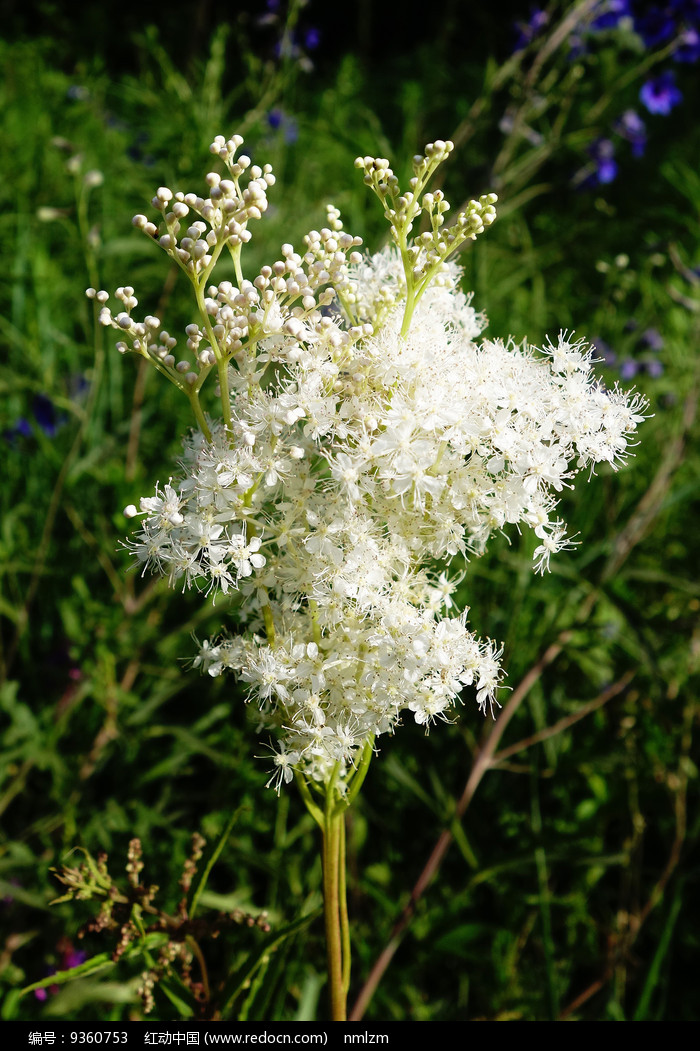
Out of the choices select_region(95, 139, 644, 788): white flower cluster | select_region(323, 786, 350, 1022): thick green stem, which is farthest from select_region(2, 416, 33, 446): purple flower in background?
select_region(323, 786, 350, 1022): thick green stem

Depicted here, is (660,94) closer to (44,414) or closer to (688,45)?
(688,45)

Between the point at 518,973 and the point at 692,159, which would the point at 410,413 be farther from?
the point at 692,159

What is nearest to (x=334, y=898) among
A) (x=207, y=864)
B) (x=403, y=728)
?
(x=207, y=864)

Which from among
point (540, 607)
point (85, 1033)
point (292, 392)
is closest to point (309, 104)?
point (540, 607)

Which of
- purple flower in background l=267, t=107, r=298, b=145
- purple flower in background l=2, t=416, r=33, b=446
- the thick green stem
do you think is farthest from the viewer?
purple flower in background l=267, t=107, r=298, b=145

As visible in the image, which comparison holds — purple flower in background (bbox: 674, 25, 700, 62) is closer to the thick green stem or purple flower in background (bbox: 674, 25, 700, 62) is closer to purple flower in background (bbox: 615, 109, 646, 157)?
purple flower in background (bbox: 615, 109, 646, 157)

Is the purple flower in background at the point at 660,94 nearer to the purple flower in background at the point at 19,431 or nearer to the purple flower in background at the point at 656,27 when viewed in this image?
the purple flower in background at the point at 656,27

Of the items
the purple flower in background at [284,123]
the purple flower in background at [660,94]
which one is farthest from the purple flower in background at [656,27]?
the purple flower in background at [284,123]
